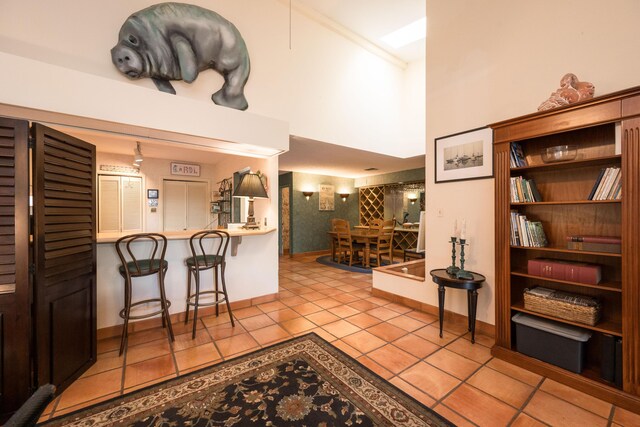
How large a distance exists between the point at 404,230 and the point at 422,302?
129 inches

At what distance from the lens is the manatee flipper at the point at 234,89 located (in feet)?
9.23

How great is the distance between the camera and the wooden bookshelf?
148cm

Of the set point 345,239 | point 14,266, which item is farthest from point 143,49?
point 345,239

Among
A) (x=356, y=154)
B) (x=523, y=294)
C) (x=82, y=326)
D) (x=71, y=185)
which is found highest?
(x=356, y=154)

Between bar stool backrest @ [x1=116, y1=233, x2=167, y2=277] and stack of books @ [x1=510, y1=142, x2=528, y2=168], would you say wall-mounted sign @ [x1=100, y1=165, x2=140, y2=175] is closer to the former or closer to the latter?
bar stool backrest @ [x1=116, y1=233, x2=167, y2=277]

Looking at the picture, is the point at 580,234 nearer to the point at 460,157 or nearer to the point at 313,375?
the point at 460,157

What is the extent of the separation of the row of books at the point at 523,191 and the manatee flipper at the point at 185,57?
10.2 ft

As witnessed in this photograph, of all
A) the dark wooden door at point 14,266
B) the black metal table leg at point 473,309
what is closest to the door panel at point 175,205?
the dark wooden door at point 14,266

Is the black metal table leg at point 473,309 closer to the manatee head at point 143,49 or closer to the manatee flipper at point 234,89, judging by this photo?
the manatee flipper at point 234,89

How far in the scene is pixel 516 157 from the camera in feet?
6.56

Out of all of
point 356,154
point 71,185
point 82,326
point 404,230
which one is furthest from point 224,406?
point 404,230

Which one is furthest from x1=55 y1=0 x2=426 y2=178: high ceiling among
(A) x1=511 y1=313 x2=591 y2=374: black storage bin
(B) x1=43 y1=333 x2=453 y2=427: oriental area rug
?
(A) x1=511 y1=313 x2=591 y2=374: black storage bin

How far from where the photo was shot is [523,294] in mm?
2033

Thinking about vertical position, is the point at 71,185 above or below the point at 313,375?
above
